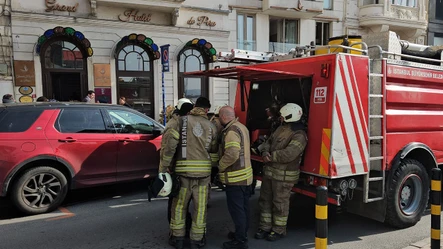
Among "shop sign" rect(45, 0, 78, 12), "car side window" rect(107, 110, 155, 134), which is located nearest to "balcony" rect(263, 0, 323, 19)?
"shop sign" rect(45, 0, 78, 12)

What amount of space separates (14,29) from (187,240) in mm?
10978

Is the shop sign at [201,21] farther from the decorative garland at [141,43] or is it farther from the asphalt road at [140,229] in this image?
the asphalt road at [140,229]

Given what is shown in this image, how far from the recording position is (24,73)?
12.1 meters

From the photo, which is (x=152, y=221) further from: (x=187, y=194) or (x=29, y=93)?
(x=29, y=93)

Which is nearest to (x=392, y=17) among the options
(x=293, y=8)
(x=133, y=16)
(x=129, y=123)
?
(x=293, y=8)

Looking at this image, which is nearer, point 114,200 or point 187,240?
point 187,240

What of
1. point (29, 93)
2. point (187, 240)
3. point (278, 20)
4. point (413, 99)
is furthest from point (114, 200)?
point (278, 20)

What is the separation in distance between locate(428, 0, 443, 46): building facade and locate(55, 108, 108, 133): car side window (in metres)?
20.9

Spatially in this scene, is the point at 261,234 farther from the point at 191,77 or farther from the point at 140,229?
the point at 191,77

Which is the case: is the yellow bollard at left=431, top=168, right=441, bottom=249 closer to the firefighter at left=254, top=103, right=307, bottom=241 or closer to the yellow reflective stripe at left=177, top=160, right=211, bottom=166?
the firefighter at left=254, top=103, right=307, bottom=241

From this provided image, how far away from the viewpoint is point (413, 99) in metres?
4.68

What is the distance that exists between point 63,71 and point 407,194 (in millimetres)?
11707

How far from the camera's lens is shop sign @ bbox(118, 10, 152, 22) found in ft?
44.4

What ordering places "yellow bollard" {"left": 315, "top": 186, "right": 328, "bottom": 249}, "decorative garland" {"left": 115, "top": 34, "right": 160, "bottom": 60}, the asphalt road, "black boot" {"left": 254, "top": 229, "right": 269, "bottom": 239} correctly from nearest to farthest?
"yellow bollard" {"left": 315, "top": 186, "right": 328, "bottom": 249} < the asphalt road < "black boot" {"left": 254, "top": 229, "right": 269, "bottom": 239} < "decorative garland" {"left": 115, "top": 34, "right": 160, "bottom": 60}
